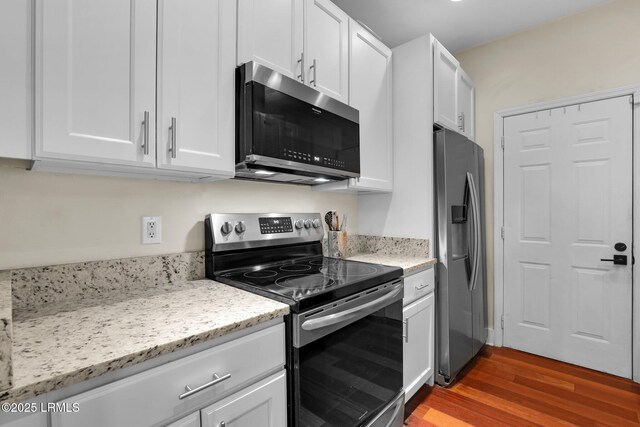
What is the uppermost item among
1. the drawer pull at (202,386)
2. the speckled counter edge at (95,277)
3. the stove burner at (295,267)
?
the speckled counter edge at (95,277)

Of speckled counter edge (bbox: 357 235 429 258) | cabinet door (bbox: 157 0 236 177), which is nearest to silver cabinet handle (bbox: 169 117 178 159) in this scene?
cabinet door (bbox: 157 0 236 177)

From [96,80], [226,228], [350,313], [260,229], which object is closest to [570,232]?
[350,313]

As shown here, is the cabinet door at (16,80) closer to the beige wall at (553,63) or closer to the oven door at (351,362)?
the oven door at (351,362)

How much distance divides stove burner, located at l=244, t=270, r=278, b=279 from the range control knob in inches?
9.1

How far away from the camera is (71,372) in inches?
25.2

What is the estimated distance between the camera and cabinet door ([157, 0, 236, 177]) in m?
1.11

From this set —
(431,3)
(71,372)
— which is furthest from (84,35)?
(431,3)

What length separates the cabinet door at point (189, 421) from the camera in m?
0.81

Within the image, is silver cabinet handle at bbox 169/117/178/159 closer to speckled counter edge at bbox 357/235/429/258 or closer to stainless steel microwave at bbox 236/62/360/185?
stainless steel microwave at bbox 236/62/360/185

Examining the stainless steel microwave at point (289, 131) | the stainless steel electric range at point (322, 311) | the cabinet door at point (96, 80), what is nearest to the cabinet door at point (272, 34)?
the stainless steel microwave at point (289, 131)

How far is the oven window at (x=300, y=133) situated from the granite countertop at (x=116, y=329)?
65 centimetres

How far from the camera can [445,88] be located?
2.35m

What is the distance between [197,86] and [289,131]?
435 millimetres

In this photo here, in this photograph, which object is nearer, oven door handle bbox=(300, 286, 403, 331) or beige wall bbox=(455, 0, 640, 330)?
oven door handle bbox=(300, 286, 403, 331)
